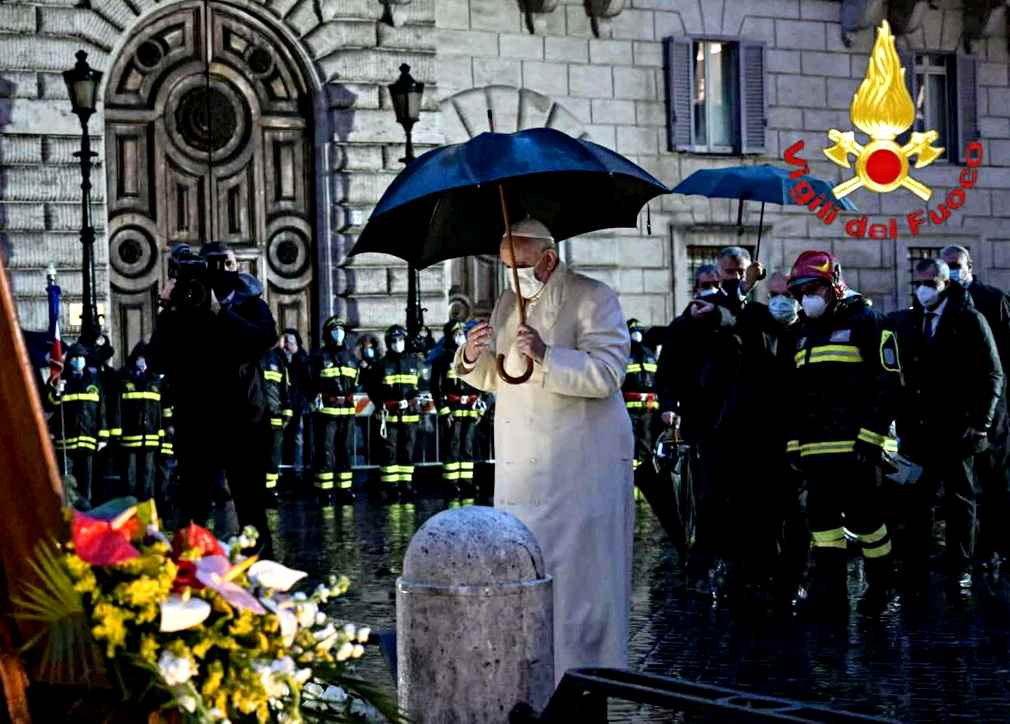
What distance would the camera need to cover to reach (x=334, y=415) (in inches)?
877

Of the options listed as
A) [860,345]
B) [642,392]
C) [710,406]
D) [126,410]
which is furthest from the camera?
[642,392]

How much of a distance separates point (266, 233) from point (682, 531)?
1381cm

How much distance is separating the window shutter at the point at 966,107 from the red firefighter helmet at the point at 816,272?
1985cm

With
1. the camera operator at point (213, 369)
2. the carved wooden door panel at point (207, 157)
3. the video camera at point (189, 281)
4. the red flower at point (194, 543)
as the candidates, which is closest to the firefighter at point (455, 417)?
the carved wooden door panel at point (207, 157)

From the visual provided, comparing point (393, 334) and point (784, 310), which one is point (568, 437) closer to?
point (784, 310)

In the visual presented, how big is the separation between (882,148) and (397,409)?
10461mm

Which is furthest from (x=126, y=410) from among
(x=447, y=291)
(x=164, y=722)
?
(x=164, y=722)

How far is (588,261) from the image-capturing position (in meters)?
28.0

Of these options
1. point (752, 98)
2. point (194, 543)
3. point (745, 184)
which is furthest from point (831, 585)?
point (752, 98)

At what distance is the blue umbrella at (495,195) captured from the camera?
8219 millimetres

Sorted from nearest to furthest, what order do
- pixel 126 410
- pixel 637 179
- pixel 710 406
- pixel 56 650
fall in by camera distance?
pixel 56 650 → pixel 637 179 → pixel 710 406 → pixel 126 410

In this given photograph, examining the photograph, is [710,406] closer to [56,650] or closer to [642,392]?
[56,650]

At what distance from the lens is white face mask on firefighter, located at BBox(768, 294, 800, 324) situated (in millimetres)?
12125

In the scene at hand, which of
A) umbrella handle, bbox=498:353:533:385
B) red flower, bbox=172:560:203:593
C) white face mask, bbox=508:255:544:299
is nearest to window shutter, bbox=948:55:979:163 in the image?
white face mask, bbox=508:255:544:299
